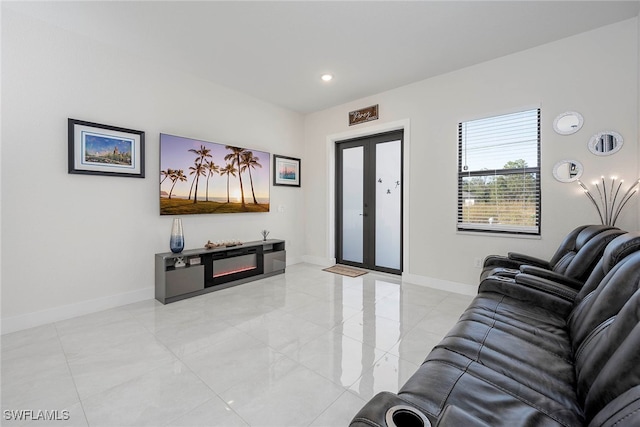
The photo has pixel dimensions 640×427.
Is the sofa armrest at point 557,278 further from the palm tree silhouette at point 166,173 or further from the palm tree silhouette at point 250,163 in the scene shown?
the palm tree silhouette at point 166,173

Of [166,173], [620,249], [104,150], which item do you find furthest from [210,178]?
[620,249]

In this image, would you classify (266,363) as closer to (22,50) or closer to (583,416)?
(583,416)

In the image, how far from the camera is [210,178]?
3982 millimetres

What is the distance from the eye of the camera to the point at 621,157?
271 cm

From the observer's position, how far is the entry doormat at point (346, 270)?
454cm

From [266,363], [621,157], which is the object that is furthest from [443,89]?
[266,363]

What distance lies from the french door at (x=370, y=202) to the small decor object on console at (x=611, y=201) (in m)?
2.25

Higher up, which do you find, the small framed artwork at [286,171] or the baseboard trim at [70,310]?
the small framed artwork at [286,171]

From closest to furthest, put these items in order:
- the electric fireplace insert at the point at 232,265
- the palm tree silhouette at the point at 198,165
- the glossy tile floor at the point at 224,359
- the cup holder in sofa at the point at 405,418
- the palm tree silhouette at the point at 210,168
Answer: the cup holder in sofa at the point at 405,418
the glossy tile floor at the point at 224,359
the electric fireplace insert at the point at 232,265
the palm tree silhouette at the point at 198,165
the palm tree silhouette at the point at 210,168

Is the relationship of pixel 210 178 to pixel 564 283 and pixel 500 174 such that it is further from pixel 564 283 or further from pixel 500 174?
pixel 564 283

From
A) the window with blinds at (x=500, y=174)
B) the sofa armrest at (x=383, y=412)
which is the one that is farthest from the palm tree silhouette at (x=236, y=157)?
the sofa armrest at (x=383, y=412)

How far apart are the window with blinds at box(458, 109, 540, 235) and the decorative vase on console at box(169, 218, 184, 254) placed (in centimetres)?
358

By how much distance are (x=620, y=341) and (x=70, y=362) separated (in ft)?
10.3

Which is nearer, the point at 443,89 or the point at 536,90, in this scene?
the point at 536,90
